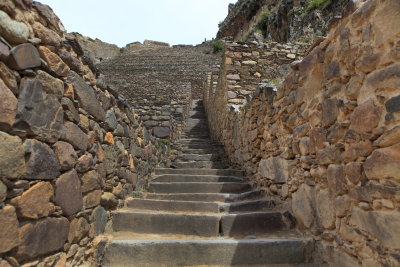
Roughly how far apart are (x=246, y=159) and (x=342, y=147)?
2623 mm

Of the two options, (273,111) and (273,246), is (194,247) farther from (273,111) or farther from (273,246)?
(273,111)

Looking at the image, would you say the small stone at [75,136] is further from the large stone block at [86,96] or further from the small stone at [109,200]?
the small stone at [109,200]

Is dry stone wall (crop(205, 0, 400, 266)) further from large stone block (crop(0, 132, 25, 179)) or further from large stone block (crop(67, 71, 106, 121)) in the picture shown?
large stone block (crop(0, 132, 25, 179))

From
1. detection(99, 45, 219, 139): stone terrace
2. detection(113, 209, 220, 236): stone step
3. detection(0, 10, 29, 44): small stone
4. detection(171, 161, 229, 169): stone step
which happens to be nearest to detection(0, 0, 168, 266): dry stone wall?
detection(0, 10, 29, 44): small stone

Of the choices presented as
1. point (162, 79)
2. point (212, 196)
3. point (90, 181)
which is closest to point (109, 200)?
point (90, 181)

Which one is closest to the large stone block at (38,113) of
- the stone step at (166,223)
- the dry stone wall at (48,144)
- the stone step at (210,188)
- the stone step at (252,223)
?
the dry stone wall at (48,144)

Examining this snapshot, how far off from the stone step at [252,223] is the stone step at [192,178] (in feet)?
4.78

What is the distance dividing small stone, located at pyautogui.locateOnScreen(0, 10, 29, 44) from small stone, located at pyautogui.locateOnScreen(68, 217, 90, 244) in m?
1.32

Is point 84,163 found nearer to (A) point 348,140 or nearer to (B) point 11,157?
(B) point 11,157

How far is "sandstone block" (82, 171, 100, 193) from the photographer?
242cm

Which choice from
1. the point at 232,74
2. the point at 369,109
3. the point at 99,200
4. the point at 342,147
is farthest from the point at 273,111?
the point at 232,74

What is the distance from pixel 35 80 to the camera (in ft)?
5.82

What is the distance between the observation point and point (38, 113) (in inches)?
70.6

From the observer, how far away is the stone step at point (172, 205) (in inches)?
141
